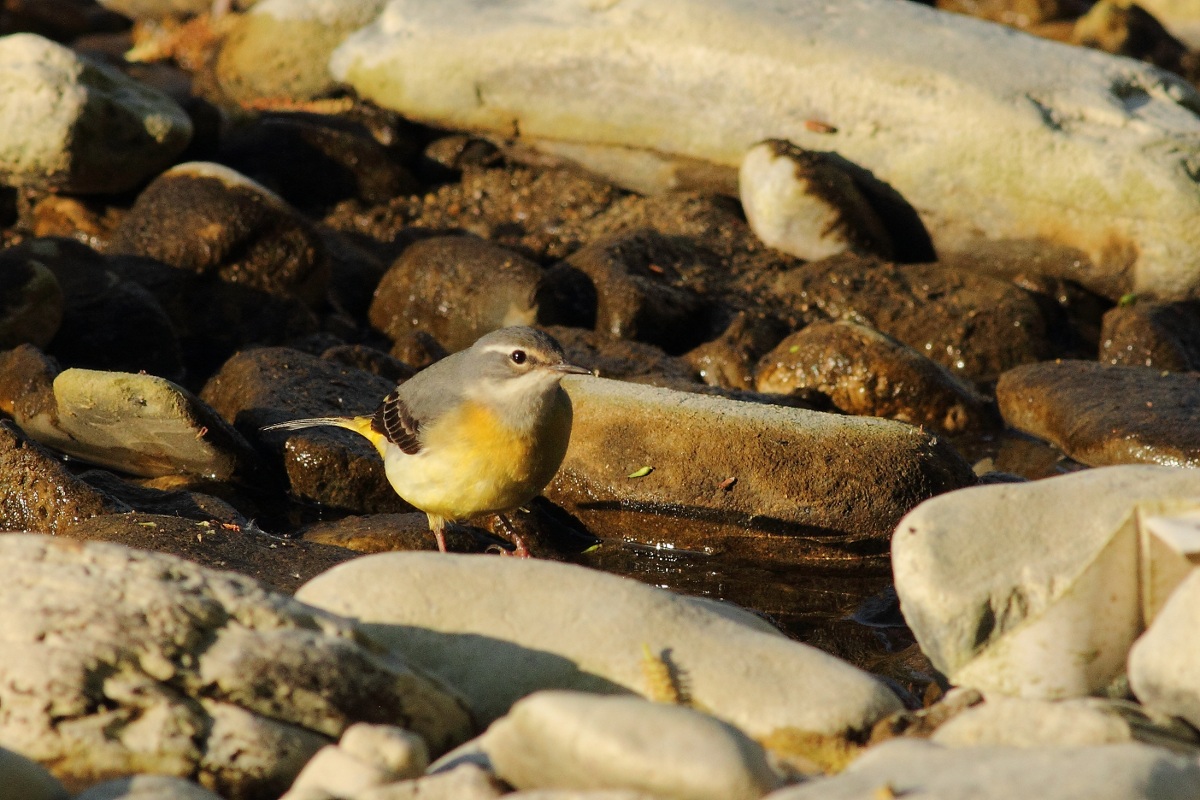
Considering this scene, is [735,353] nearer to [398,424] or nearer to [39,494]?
[398,424]

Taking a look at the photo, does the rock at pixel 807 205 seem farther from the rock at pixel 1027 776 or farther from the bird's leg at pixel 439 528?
the rock at pixel 1027 776

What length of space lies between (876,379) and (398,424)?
13.3 feet

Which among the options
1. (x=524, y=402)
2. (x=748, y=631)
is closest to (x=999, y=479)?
(x=524, y=402)

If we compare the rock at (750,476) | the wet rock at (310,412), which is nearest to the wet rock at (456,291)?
the wet rock at (310,412)

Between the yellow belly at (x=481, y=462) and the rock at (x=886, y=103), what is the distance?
6453mm

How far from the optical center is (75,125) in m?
12.8

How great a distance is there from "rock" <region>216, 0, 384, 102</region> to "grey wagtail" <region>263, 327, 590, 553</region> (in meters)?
9.24

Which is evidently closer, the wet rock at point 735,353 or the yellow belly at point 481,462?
the yellow belly at point 481,462

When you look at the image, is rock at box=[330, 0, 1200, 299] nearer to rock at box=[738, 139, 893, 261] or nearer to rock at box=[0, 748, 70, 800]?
rock at box=[738, 139, 893, 261]

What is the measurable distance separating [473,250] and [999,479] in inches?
198

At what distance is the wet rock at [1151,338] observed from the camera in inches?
463

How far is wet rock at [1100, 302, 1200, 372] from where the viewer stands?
11.8 metres

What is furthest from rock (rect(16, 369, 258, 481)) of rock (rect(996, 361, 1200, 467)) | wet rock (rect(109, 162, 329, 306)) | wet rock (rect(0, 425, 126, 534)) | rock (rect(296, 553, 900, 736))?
rock (rect(996, 361, 1200, 467))

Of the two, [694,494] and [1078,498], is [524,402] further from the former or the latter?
[1078,498]
